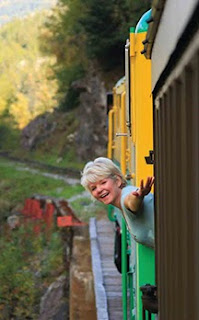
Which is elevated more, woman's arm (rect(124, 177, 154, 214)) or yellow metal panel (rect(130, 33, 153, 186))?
yellow metal panel (rect(130, 33, 153, 186))

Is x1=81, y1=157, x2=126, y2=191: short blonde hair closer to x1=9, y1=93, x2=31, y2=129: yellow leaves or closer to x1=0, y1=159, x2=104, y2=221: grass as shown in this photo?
x1=0, y1=159, x2=104, y2=221: grass

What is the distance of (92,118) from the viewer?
124 ft

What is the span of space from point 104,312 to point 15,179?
3328 cm

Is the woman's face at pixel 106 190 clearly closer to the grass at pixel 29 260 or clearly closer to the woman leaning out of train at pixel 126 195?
the woman leaning out of train at pixel 126 195

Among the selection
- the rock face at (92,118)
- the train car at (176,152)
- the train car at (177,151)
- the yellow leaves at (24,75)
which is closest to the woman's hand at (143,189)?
the train car at (176,152)

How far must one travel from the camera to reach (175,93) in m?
2.49

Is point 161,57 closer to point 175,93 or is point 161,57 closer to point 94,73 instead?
point 175,93

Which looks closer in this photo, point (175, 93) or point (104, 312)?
point (175, 93)

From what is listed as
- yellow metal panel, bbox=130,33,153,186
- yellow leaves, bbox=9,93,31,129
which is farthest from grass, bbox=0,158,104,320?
yellow leaves, bbox=9,93,31,129

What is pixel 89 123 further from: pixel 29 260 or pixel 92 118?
pixel 29 260

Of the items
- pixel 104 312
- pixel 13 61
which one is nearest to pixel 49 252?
pixel 104 312

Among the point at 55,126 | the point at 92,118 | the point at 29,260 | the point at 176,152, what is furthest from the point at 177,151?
the point at 55,126

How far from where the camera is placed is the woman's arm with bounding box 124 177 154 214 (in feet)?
13.1

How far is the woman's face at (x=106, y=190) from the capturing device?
4387 mm
